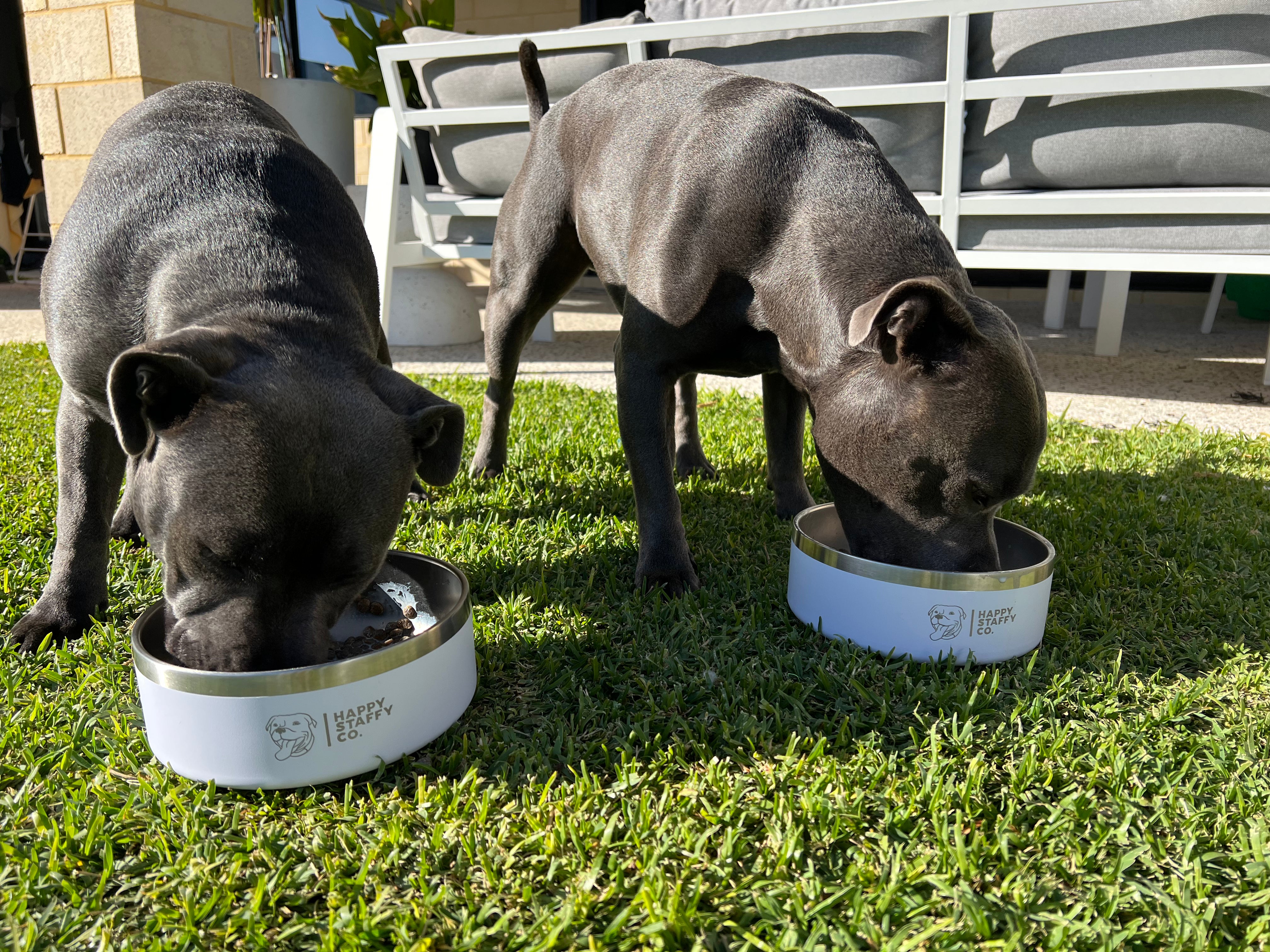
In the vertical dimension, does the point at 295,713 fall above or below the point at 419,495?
above

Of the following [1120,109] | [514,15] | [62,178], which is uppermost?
[514,15]

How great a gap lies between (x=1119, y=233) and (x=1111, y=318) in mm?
2344

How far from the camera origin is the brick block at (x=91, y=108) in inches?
281

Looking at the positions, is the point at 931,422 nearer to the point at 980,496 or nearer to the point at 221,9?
the point at 980,496

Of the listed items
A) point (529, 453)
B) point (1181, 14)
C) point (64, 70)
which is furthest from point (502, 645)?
point (64, 70)

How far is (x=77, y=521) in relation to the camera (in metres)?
2.58

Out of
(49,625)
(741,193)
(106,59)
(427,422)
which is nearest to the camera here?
(427,422)

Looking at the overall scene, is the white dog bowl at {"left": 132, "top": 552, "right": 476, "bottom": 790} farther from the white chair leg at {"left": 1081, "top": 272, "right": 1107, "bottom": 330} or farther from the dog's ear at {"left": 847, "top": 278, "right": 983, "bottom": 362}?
the white chair leg at {"left": 1081, "top": 272, "right": 1107, "bottom": 330}

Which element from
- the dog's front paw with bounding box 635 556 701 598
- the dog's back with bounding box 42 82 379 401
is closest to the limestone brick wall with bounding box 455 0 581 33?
the dog's back with bounding box 42 82 379 401

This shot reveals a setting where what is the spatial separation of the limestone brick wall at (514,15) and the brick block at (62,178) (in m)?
5.40

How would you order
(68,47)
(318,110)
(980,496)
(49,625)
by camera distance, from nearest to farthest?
(980,496) < (49,625) < (68,47) < (318,110)

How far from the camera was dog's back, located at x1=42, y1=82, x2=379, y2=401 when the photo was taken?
224 cm

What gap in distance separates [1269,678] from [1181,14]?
3608mm

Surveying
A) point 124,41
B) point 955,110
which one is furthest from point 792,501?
point 124,41
